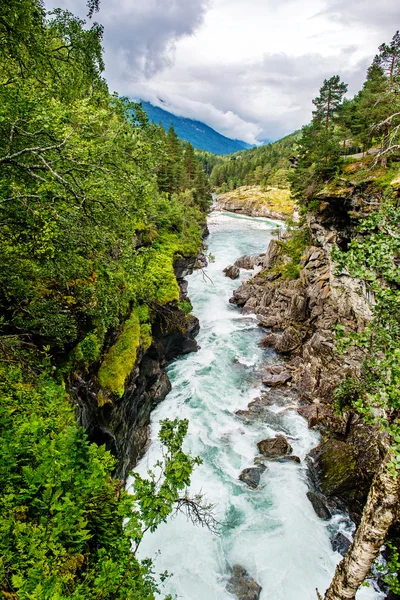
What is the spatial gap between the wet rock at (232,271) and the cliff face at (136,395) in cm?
1287

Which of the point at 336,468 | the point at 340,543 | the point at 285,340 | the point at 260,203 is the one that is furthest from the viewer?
the point at 260,203

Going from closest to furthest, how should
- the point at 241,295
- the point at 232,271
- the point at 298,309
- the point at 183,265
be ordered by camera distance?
the point at 298,309
the point at 183,265
the point at 241,295
the point at 232,271

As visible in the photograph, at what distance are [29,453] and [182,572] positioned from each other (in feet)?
27.7

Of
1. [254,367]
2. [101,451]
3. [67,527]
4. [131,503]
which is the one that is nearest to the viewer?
[67,527]

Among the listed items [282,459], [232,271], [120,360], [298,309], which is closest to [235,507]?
[282,459]

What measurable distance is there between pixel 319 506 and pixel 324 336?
35.3 feet

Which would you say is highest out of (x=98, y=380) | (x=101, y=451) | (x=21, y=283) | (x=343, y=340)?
(x=21, y=283)

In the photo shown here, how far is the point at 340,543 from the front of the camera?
10.4 metres

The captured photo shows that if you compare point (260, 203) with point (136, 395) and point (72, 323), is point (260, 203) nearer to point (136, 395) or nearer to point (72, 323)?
point (136, 395)

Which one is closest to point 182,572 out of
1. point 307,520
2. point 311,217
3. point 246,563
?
point 246,563

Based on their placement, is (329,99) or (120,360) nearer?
(120,360)

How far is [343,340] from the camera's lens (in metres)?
5.36

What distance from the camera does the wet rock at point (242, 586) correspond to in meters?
8.89

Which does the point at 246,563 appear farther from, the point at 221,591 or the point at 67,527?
the point at 67,527
